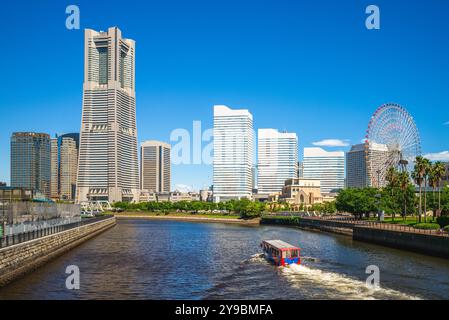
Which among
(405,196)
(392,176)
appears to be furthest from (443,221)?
(392,176)

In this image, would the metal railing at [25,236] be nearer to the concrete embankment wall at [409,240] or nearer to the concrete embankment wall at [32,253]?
the concrete embankment wall at [32,253]

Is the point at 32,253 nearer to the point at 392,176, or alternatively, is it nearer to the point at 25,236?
the point at 25,236

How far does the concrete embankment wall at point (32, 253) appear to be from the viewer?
5706cm

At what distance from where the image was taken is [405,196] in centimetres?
14338

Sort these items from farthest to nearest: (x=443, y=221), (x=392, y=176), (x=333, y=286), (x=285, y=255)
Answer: (x=392, y=176), (x=443, y=221), (x=285, y=255), (x=333, y=286)

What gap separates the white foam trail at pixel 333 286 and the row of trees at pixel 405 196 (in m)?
60.8

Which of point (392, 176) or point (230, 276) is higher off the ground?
point (392, 176)

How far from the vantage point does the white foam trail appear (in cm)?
5128

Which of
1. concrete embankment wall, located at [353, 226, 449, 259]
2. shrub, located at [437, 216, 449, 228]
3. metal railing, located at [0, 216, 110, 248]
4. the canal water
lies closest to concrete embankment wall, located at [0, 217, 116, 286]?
metal railing, located at [0, 216, 110, 248]

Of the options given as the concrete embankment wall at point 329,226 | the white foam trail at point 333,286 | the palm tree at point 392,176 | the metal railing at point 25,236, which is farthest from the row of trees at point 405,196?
the metal railing at point 25,236

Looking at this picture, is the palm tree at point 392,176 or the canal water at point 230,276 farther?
the palm tree at point 392,176

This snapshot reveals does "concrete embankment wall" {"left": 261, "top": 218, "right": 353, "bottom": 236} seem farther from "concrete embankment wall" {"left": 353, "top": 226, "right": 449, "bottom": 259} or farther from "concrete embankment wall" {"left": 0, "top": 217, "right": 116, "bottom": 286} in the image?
"concrete embankment wall" {"left": 0, "top": 217, "right": 116, "bottom": 286}

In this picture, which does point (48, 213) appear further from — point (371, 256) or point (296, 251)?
point (371, 256)

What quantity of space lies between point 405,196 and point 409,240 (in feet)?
172
